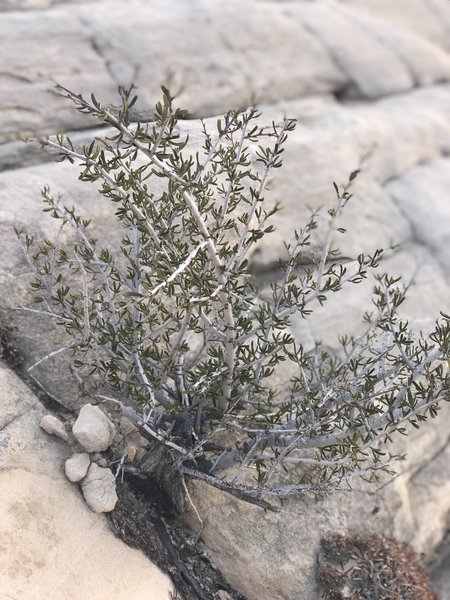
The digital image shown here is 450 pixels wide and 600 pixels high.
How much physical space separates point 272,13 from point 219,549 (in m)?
13.0

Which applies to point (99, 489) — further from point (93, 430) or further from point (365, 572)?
point (365, 572)

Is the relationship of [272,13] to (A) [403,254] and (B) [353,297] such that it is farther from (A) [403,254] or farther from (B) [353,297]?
(B) [353,297]

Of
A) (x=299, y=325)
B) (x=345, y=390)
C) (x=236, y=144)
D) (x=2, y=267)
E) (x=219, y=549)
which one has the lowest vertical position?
(x=219, y=549)

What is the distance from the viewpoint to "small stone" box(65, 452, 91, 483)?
19.6ft

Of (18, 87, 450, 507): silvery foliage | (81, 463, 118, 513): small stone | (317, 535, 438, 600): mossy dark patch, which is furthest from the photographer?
(317, 535, 438, 600): mossy dark patch

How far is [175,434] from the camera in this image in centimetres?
634

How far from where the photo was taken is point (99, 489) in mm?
6016

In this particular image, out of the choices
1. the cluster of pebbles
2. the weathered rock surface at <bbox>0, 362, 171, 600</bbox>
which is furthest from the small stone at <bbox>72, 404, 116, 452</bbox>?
the weathered rock surface at <bbox>0, 362, 171, 600</bbox>

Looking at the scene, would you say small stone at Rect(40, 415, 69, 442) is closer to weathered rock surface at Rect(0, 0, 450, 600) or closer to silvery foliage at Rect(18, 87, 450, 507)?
weathered rock surface at Rect(0, 0, 450, 600)

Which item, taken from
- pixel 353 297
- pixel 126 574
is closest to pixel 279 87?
pixel 353 297

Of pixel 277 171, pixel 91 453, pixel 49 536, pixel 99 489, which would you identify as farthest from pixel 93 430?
pixel 277 171

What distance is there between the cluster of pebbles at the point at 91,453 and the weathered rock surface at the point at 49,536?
0.34ft

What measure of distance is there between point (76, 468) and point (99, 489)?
30 cm

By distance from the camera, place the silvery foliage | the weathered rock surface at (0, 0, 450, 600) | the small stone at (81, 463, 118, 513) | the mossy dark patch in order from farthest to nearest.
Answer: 1. the mossy dark patch
2. the weathered rock surface at (0, 0, 450, 600)
3. the small stone at (81, 463, 118, 513)
4. the silvery foliage
